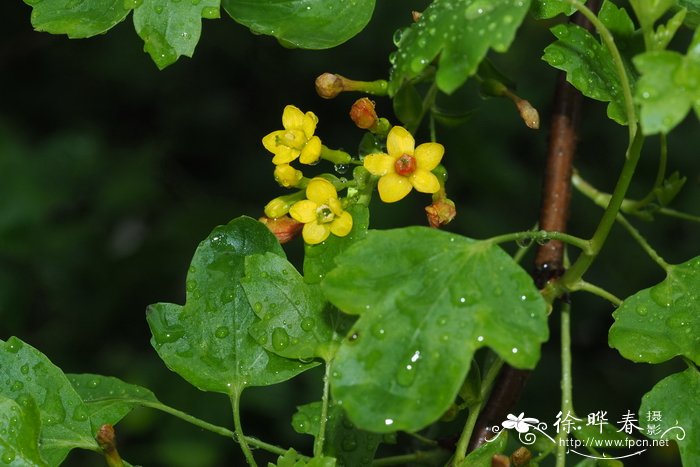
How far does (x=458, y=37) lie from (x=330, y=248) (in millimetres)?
328

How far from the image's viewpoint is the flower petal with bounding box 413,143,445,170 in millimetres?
1273

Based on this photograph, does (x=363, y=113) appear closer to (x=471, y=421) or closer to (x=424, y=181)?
(x=424, y=181)

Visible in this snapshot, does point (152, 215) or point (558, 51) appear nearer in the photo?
point (558, 51)

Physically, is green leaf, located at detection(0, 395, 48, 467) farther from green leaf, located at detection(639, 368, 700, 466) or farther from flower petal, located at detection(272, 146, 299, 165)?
green leaf, located at detection(639, 368, 700, 466)

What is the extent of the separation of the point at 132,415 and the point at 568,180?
7.16 ft

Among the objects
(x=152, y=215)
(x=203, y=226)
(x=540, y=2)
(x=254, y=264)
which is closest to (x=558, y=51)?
(x=540, y=2)

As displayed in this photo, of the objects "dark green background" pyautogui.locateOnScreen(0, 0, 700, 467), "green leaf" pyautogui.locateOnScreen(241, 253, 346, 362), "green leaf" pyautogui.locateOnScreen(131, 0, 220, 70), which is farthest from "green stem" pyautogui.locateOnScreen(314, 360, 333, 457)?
"dark green background" pyautogui.locateOnScreen(0, 0, 700, 467)

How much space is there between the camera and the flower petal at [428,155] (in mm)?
1273

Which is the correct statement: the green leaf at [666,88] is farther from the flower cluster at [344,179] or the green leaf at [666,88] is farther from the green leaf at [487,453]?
the green leaf at [487,453]

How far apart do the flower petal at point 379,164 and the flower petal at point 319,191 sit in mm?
58

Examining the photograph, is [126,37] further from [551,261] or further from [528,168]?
[551,261]

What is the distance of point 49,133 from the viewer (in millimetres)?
4098

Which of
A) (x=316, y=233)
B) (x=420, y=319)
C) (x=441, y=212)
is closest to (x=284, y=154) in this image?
(x=316, y=233)

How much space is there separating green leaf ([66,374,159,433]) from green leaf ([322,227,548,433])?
471 millimetres
